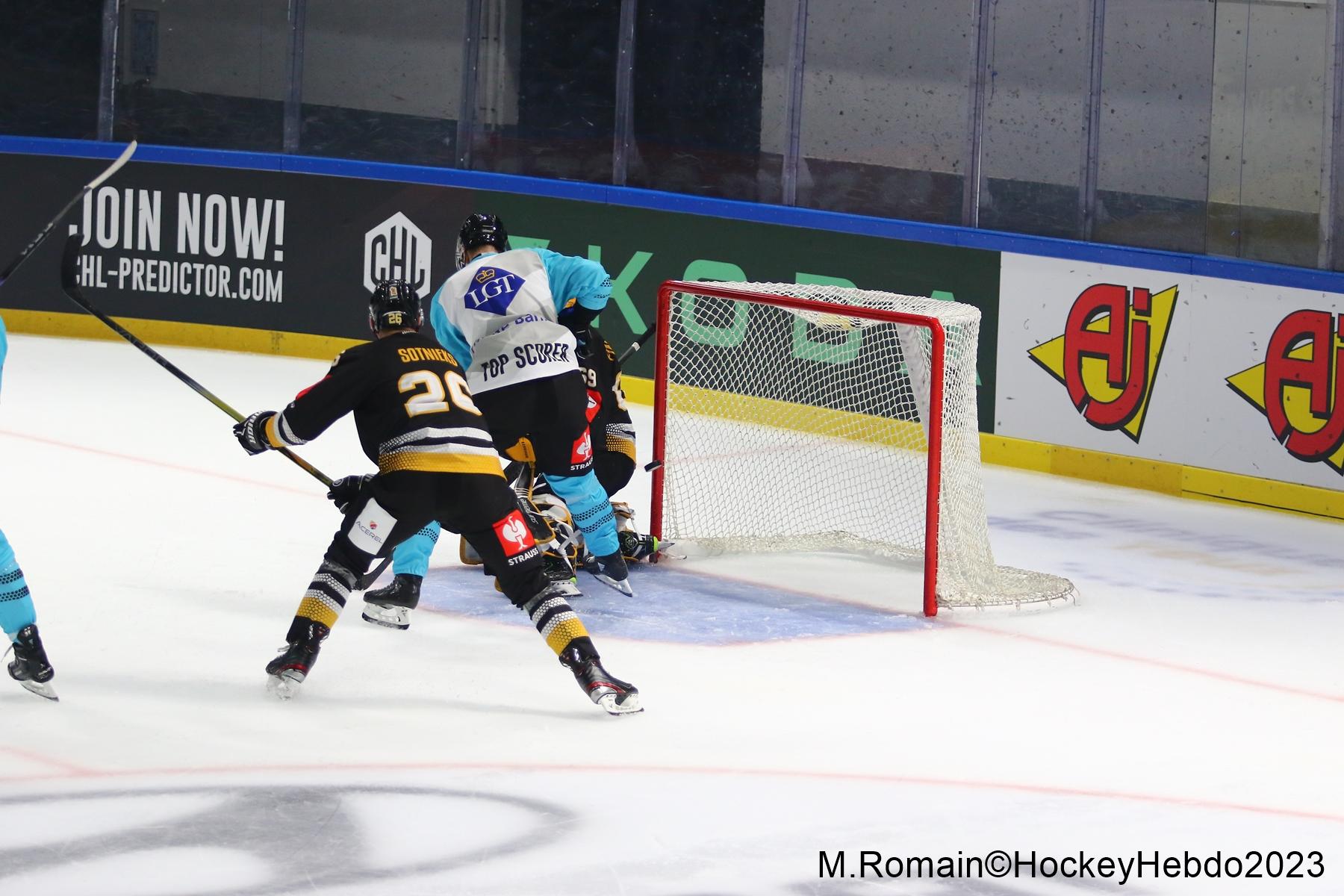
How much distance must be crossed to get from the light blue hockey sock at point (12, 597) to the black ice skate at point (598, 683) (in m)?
1.40

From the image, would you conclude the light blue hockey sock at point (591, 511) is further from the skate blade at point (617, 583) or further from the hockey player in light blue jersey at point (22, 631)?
the hockey player in light blue jersey at point (22, 631)

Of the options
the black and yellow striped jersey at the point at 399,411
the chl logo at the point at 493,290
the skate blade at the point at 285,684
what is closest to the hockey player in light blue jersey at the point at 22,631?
the skate blade at the point at 285,684

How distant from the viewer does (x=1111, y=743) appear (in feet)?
17.7

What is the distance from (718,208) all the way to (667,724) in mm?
5669

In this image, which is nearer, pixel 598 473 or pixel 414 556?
pixel 414 556

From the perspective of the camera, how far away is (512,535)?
5.43 m

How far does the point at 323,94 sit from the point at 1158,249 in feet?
17.4

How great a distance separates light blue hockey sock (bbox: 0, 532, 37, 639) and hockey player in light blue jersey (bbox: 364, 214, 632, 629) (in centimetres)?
154

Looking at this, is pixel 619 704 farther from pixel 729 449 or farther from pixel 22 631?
pixel 729 449

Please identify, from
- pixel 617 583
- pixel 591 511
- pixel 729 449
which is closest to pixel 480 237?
pixel 591 511

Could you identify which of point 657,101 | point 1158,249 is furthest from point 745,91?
point 1158,249

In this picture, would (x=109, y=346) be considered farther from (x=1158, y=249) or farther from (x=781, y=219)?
(x=1158, y=249)

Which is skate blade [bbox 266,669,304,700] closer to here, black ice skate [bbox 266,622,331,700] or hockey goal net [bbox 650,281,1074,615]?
black ice skate [bbox 266,622,331,700]

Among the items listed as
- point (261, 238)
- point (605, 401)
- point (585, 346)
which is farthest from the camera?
point (261, 238)
